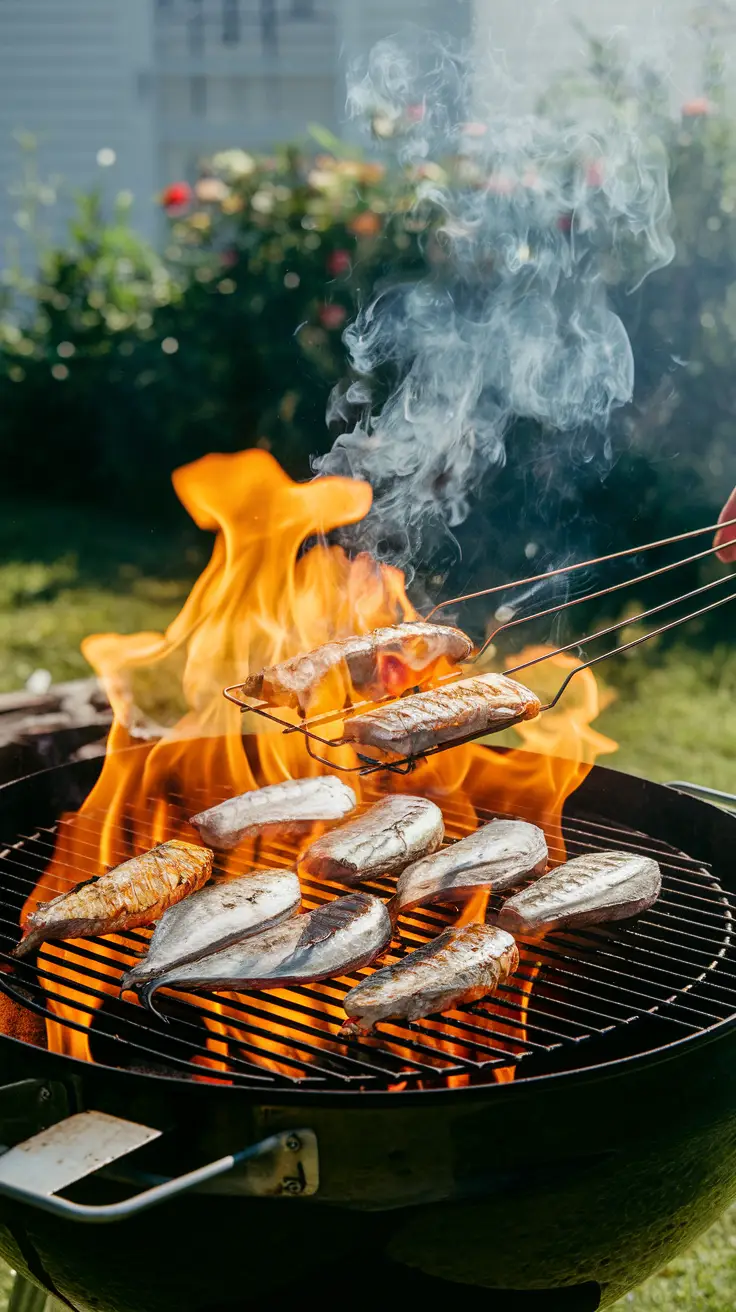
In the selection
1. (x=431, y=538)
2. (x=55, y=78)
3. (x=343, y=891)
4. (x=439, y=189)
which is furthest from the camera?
(x=55, y=78)

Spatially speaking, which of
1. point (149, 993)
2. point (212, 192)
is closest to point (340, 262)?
point (212, 192)

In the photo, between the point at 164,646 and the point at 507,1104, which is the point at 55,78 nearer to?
the point at 164,646

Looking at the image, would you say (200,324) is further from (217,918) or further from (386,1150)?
(386,1150)

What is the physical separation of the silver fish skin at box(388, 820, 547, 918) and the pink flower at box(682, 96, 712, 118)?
6155 mm

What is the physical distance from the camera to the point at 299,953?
2.25 meters

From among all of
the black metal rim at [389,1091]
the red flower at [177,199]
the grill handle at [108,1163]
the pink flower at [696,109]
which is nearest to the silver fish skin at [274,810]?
the black metal rim at [389,1091]

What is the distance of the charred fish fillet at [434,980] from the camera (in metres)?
2.10

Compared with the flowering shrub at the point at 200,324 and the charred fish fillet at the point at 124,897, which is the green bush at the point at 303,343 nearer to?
the flowering shrub at the point at 200,324

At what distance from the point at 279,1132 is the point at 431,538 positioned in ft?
15.9

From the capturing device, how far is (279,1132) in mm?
1820

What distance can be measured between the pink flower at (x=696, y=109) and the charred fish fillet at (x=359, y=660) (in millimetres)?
5615

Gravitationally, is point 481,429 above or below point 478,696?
above

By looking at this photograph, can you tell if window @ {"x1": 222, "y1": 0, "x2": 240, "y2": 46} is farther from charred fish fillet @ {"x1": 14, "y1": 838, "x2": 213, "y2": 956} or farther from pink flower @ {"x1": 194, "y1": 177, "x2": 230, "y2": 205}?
charred fish fillet @ {"x1": 14, "y1": 838, "x2": 213, "y2": 956}

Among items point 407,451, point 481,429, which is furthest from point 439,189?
point 407,451
